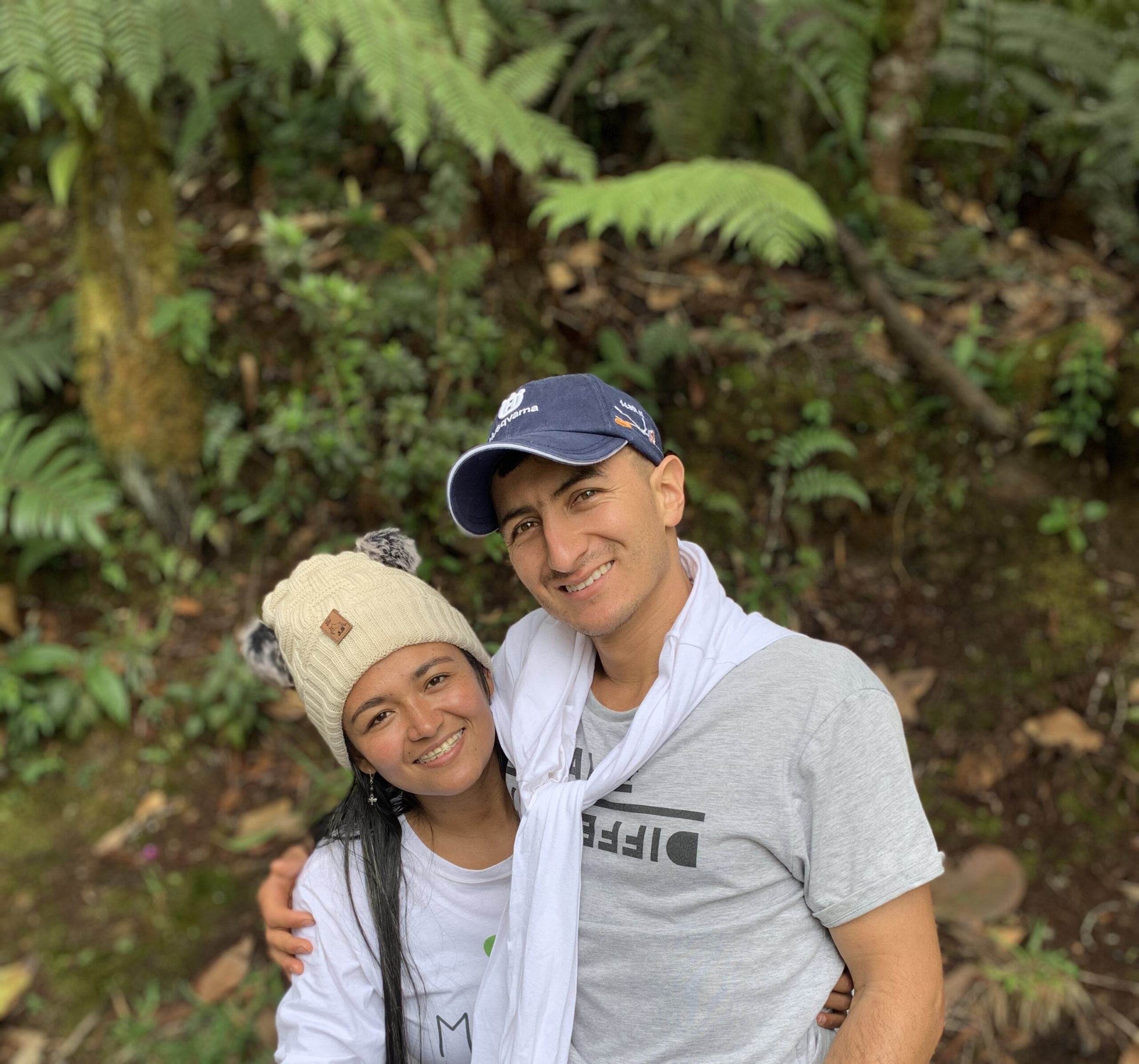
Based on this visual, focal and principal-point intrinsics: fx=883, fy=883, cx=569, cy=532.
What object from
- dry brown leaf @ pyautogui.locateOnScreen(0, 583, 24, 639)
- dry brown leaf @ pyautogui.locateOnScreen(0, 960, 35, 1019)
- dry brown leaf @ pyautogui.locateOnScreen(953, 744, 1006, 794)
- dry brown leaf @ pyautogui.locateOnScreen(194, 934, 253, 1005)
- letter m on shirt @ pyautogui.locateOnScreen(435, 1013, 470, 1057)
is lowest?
dry brown leaf @ pyautogui.locateOnScreen(953, 744, 1006, 794)

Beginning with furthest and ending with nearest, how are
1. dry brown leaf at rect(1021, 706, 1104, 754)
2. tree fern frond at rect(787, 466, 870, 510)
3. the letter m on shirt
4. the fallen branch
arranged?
the fallen branch, tree fern frond at rect(787, 466, 870, 510), dry brown leaf at rect(1021, 706, 1104, 754), the letter m on shirt

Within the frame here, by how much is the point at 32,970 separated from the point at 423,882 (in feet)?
7.98

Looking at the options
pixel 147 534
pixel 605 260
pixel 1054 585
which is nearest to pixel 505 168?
pixel 605 260

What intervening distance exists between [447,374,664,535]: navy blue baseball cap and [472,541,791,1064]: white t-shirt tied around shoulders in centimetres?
38

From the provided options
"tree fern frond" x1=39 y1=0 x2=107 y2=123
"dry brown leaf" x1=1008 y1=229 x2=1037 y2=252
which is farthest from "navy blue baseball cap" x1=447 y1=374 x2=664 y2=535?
"dry brown leaf" x1=1008 y1=229 x2=1037 y2=252

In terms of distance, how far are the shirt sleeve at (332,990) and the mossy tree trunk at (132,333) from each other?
2.85 metres

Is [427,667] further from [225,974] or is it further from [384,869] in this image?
[225,974]

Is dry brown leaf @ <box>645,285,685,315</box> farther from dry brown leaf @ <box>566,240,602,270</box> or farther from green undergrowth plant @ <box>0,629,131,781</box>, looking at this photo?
green undergrowth plant @ <box>0,629,131,781</box>

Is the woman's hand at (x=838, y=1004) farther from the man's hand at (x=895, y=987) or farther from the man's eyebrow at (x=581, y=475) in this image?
the man's eyebrow at (x=581, y=475)

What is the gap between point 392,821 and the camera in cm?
217

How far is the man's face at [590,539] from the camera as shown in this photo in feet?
6.17

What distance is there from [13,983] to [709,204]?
4.15 meters

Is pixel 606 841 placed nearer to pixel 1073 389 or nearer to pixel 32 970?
pixel 32 970

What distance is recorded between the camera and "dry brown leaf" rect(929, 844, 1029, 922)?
324 centimetres
